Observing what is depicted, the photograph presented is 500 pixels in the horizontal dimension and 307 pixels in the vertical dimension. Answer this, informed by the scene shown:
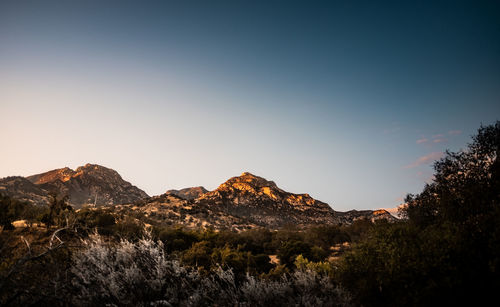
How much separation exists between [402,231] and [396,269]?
11.4 feet

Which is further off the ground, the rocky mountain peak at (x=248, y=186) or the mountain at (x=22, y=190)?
the rocky mountain peak at (x=248, y=186)

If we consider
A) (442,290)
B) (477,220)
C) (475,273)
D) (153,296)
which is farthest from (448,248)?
(153,296)

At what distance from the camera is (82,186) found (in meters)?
107

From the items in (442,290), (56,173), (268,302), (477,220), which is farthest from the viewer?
(56,173)

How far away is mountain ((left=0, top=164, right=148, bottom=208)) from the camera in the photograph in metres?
82.5

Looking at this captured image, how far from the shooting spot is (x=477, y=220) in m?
10.5

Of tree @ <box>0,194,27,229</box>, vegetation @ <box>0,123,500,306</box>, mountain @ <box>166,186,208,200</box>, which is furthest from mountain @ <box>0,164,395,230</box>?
mountain @ <box>166,186,208,200</box>

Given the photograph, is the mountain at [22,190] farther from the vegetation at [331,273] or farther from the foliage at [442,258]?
the foliage at [442,258]

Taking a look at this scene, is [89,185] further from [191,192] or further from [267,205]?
[267,205]

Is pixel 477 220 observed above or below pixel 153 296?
above

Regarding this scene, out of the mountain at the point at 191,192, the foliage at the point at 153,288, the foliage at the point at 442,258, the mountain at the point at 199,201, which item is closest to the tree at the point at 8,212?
the mountain at the point at 199,201

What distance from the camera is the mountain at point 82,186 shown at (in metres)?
82.5

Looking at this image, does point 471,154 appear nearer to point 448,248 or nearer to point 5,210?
point 448,248

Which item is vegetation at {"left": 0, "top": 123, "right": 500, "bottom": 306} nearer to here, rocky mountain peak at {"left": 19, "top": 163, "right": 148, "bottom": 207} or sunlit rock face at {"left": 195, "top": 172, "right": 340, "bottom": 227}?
sunlit rock face at {"left": 195, "top": 172, "right": 340, "bottom": 227}
